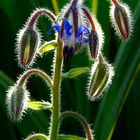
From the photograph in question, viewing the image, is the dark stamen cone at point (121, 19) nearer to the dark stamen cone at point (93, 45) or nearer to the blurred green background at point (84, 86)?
the dark stamen cone at point (93, 45)

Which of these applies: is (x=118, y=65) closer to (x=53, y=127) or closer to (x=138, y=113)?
(x=138, y=113)

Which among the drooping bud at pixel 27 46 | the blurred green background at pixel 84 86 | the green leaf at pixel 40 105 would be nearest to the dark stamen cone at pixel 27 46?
the drooping bud at pixel 27 46

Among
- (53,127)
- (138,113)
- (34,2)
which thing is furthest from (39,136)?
(34,2)

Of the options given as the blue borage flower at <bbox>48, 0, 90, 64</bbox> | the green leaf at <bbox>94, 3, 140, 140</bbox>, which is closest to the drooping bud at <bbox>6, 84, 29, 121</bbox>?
the blue borage flower at <bbox>48, 0, 90, 64</bbox>

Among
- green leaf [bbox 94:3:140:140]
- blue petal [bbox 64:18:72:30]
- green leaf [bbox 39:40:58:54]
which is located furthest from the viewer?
green leaf [bbox 94:3:140:140]

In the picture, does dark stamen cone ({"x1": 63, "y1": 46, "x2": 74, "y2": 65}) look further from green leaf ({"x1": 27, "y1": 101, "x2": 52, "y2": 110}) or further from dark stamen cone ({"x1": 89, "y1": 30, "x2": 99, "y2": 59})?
green leaf ({"x1": 27, "y1": 101, "x2": 52, "y2": 110})

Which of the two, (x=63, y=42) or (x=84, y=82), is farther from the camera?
(x=84, y=82)

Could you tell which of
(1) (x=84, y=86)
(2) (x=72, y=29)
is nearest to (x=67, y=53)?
(2) (x=72, y=29)
